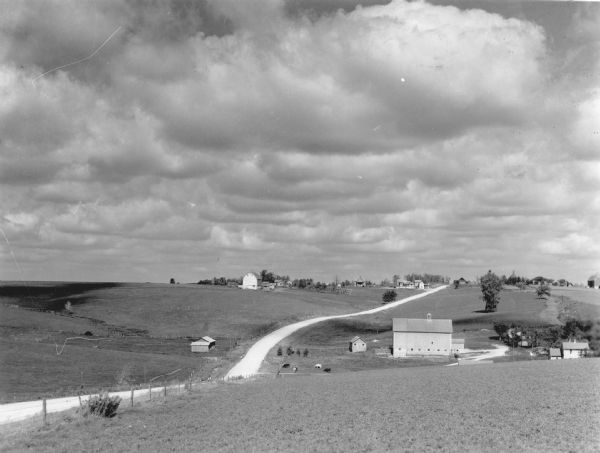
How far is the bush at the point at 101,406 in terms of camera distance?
107 feet

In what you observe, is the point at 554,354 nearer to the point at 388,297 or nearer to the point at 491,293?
the point at 491,293

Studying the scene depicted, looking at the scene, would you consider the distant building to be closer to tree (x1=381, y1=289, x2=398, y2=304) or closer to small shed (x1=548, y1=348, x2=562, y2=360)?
small shed (x1=548, y1=348, x2=562, y2=360)

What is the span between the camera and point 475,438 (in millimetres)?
24469

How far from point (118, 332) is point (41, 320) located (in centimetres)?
1511

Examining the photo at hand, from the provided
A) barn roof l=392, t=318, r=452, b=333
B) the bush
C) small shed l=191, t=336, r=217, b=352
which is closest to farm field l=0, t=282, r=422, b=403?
small shed l=191, t=336, r=217, b=352

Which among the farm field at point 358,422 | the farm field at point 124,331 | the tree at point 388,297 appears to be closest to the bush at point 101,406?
the farm field at point 358,422

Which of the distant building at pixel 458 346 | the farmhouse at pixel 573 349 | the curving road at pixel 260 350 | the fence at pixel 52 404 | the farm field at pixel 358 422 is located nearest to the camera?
the farm field at pixel 358 422

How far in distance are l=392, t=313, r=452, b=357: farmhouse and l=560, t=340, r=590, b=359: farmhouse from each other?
16.6 m

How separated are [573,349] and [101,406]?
6872cm

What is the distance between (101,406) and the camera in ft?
108

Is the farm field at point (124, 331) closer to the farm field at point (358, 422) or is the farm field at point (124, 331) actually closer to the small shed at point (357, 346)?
the farm field at point (358, 422)

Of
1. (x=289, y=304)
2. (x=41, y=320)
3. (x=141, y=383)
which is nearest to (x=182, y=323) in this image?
(x=41, y=320)

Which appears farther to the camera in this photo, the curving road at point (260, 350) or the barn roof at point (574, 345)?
the barn roof at point (574, 345)

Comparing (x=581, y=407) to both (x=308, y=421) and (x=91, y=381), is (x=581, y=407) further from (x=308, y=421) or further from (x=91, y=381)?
(x=91, y=381)
